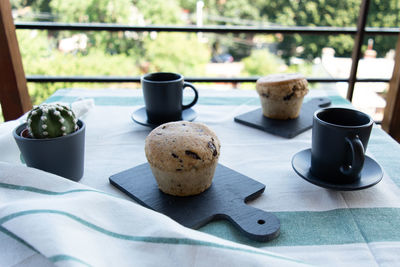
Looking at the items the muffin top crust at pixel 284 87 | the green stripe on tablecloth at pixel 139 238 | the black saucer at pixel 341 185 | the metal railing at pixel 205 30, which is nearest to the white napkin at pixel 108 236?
the green stripe on tablecloth at pixel 139 238

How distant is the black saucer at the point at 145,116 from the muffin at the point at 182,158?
0.93 ft

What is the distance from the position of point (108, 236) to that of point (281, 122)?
582 millimetres

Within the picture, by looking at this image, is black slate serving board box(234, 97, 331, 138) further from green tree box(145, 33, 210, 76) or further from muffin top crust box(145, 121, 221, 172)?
green tree box(145, 33, 210, 76)

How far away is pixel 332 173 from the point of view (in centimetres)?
63

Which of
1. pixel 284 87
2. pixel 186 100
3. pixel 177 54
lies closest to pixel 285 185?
pixel 284 87

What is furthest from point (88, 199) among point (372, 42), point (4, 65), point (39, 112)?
point (372, 42)

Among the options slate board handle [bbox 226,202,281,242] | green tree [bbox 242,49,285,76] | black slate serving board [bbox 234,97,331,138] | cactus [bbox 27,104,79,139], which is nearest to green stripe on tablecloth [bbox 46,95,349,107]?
black slate serving board [bbox 234,97,331,138]

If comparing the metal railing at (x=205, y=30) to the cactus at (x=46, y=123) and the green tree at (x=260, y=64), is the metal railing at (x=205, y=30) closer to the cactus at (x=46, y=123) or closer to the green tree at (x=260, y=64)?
the cactus at (x=46, y=123)

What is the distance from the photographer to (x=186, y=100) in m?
1.15

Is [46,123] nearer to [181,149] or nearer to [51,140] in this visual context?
[51,140]

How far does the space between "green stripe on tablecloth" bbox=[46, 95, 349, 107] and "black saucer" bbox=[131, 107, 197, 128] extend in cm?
12

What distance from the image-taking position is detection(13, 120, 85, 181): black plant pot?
2.03 feet

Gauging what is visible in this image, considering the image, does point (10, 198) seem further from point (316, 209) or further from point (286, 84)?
point (286, 84)

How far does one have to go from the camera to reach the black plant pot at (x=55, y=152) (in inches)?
24.4
